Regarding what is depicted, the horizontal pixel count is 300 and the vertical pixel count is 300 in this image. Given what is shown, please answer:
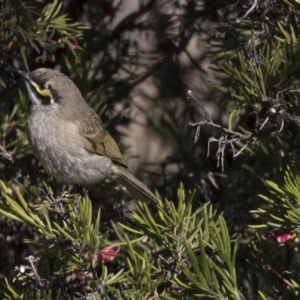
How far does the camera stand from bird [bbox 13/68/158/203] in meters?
3.54

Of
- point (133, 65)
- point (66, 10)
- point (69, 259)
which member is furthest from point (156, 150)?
point (69, 259)

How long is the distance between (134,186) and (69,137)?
0.56m

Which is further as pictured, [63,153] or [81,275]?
[63,153]

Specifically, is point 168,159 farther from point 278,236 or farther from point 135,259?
point 135,259

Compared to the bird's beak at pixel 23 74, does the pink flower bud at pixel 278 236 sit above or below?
below

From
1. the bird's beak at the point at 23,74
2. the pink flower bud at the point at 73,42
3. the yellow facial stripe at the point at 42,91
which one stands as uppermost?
the pink flower bud at the point at 73,42

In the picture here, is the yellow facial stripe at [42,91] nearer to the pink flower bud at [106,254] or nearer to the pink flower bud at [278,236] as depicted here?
the pink flower bud at [106,254]

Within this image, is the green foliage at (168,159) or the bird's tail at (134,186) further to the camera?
the bird's tail at (134,186)

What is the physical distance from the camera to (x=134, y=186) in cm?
355

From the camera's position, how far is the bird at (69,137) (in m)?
3.54

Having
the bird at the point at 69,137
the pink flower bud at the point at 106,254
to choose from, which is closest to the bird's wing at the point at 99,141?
the bird at the point at 69,137

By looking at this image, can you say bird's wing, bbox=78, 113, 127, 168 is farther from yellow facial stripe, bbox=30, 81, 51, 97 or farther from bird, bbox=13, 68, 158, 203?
Result: yellow facial stripe, bbox=30, 81, 51, 97

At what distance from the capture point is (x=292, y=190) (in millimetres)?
2301

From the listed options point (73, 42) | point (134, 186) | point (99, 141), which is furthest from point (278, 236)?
point (99, 141)
